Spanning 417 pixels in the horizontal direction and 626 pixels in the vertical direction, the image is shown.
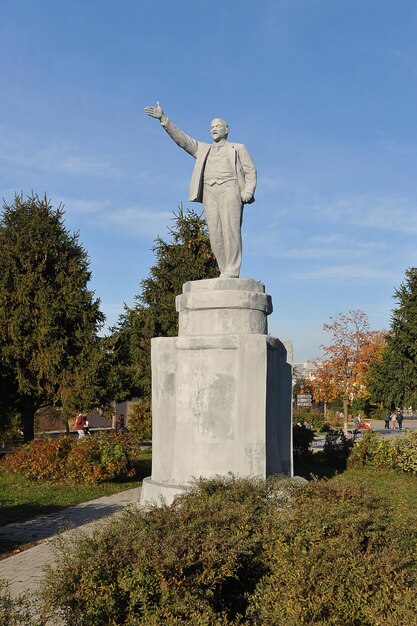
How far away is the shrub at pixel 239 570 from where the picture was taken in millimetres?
3758

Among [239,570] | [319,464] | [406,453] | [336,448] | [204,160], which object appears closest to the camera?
[239,570]

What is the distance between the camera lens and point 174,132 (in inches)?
341

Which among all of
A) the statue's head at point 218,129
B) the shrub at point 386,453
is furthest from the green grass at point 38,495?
the statue's head at point 218,129

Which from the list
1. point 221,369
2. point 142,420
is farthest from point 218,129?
point 142,420

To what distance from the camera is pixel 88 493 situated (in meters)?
11.9

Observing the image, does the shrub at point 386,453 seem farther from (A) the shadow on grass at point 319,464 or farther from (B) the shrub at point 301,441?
(B) the shrub at point 301,441

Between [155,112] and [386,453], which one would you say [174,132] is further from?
[386,453]

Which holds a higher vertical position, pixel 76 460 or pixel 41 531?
pixel 76 460

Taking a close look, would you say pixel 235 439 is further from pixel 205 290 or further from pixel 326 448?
pixel 326 448

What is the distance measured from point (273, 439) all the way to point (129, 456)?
19.6ft

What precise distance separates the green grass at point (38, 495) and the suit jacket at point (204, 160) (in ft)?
18.7

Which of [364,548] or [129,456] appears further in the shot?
[129,456]

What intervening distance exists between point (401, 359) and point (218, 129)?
19.4 meters

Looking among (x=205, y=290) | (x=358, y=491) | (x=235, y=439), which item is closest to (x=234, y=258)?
(x=205, y=290)
